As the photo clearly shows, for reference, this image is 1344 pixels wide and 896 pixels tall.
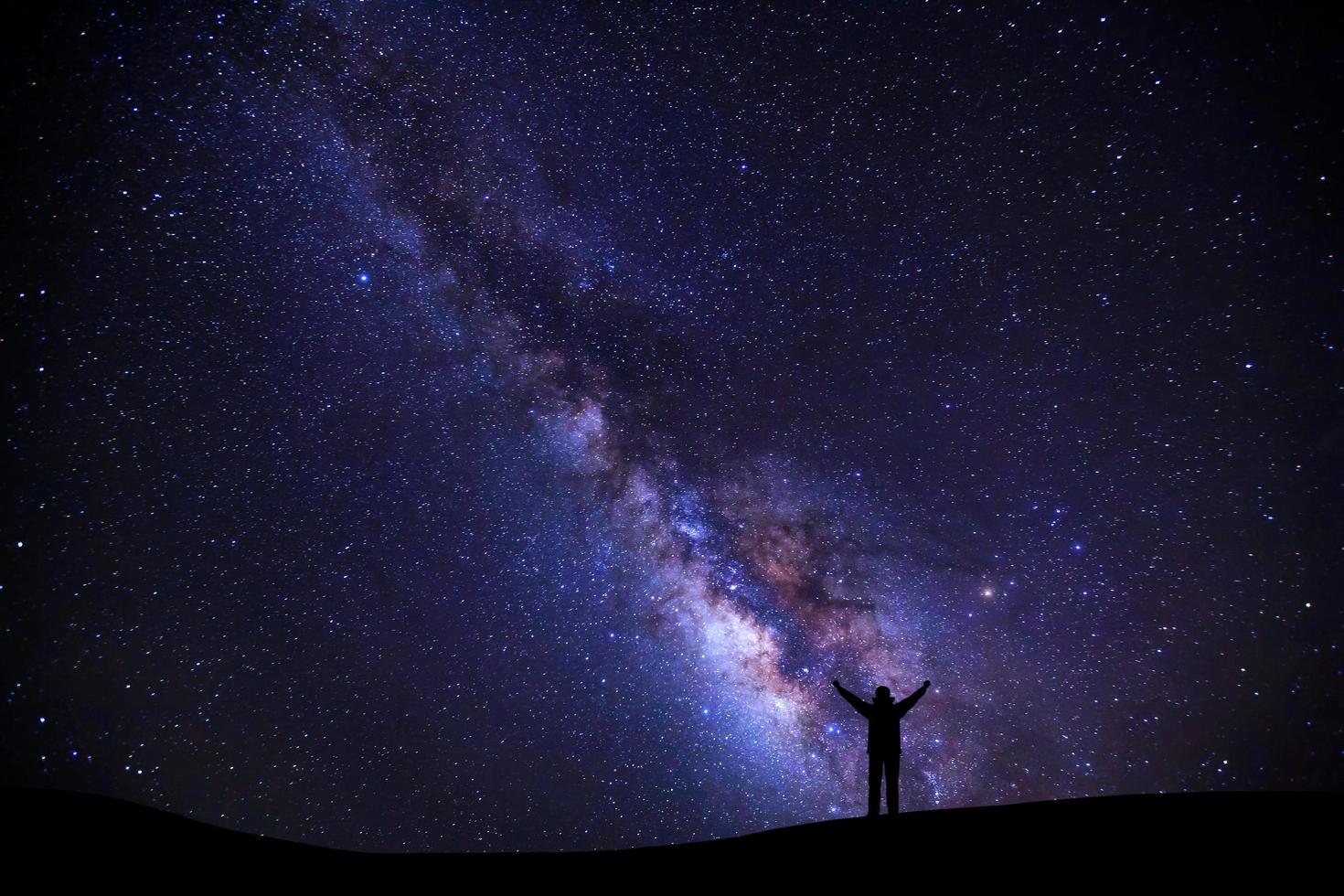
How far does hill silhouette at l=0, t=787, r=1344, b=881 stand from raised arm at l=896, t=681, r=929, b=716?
1438 millimetres

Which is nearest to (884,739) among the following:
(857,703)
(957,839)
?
(857,703)

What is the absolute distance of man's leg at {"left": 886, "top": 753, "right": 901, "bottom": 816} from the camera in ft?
19.1

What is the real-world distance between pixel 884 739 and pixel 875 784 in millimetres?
441

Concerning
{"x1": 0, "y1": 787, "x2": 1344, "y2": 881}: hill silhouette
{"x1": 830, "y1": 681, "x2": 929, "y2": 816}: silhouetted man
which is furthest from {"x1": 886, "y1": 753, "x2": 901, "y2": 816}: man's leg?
{"x1": 0, "y1": 787, "x2": 1344, "y2": 881}: hill silhouette

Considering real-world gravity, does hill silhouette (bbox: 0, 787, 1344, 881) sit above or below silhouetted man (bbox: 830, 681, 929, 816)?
below

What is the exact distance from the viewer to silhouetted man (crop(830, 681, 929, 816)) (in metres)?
5.84

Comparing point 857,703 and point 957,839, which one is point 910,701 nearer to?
point 857,703

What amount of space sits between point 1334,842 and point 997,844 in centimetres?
179

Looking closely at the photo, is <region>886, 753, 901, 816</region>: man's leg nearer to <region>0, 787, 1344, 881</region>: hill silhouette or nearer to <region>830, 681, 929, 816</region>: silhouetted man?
<region>830, 681, 929, 816</region>: silhouetted man

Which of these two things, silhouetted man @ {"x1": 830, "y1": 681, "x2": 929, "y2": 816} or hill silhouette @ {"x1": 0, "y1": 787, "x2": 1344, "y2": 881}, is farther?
silhouetted man @ {"x1": 830, "y1": 681, "x2": 929, "y2": 816}

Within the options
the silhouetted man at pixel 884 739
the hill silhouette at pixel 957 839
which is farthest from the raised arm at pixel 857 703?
the hill silhouette at pixel 957 839

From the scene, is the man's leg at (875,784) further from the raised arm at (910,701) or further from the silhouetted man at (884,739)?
Answer: the raised arm at (910,701)

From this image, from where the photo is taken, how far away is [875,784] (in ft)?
19.0

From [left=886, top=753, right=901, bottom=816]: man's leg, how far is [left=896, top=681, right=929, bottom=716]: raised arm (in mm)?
456
